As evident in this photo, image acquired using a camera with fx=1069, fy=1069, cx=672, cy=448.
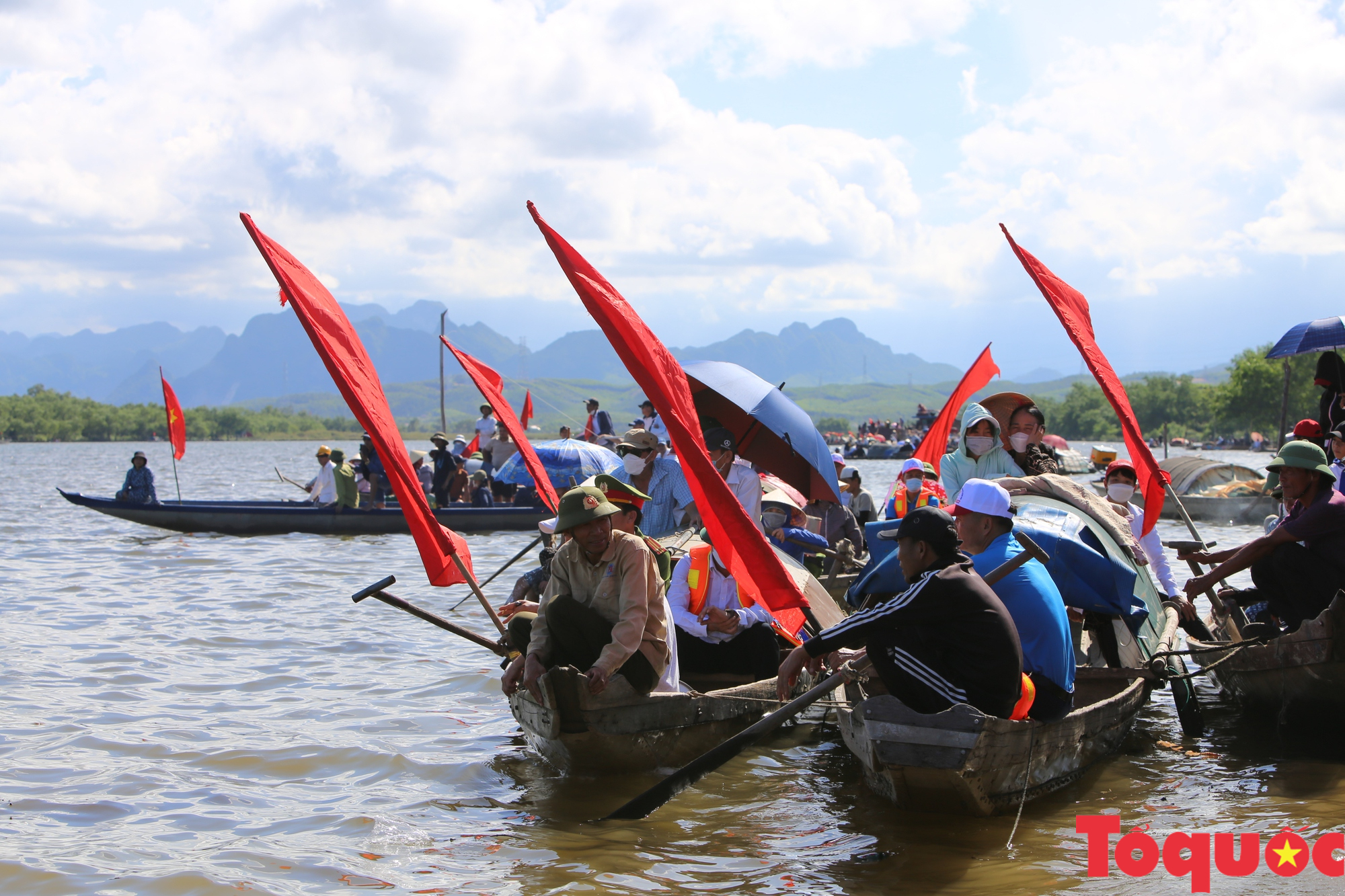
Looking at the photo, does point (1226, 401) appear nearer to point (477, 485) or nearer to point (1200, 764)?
point (477, 485)

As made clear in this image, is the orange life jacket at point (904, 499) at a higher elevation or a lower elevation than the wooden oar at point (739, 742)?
higher

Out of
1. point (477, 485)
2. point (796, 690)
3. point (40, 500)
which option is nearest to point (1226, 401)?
point (477, 485)

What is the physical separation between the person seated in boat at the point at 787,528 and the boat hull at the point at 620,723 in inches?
107

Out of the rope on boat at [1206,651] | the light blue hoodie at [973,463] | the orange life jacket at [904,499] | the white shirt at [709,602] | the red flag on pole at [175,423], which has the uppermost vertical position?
the red flag on pole at [175,423]

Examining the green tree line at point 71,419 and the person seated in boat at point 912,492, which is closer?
the person seated in boat at point 912,492

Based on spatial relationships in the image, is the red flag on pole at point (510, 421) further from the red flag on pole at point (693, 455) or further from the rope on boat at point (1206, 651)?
the rope on boat at point (1206, 651)

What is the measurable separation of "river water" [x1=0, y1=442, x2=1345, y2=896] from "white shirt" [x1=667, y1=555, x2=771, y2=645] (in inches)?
40.8

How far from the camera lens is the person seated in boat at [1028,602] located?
6141mm

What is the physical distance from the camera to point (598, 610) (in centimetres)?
658

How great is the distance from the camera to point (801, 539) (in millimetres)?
10164

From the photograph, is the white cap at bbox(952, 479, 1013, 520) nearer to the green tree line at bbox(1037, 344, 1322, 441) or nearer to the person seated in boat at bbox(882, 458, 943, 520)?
the person seated in boat at bbox(882, 458, 943, 520)

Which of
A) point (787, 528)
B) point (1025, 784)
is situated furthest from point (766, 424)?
point (1025, 784)

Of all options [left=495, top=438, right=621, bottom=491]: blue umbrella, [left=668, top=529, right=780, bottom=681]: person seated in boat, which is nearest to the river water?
[left=668, top=529, right=780, bottom=681]: person seated in boat

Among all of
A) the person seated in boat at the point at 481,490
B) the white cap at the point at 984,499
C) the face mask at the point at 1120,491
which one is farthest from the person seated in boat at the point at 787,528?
the person seated in boat at the point at 481,490
